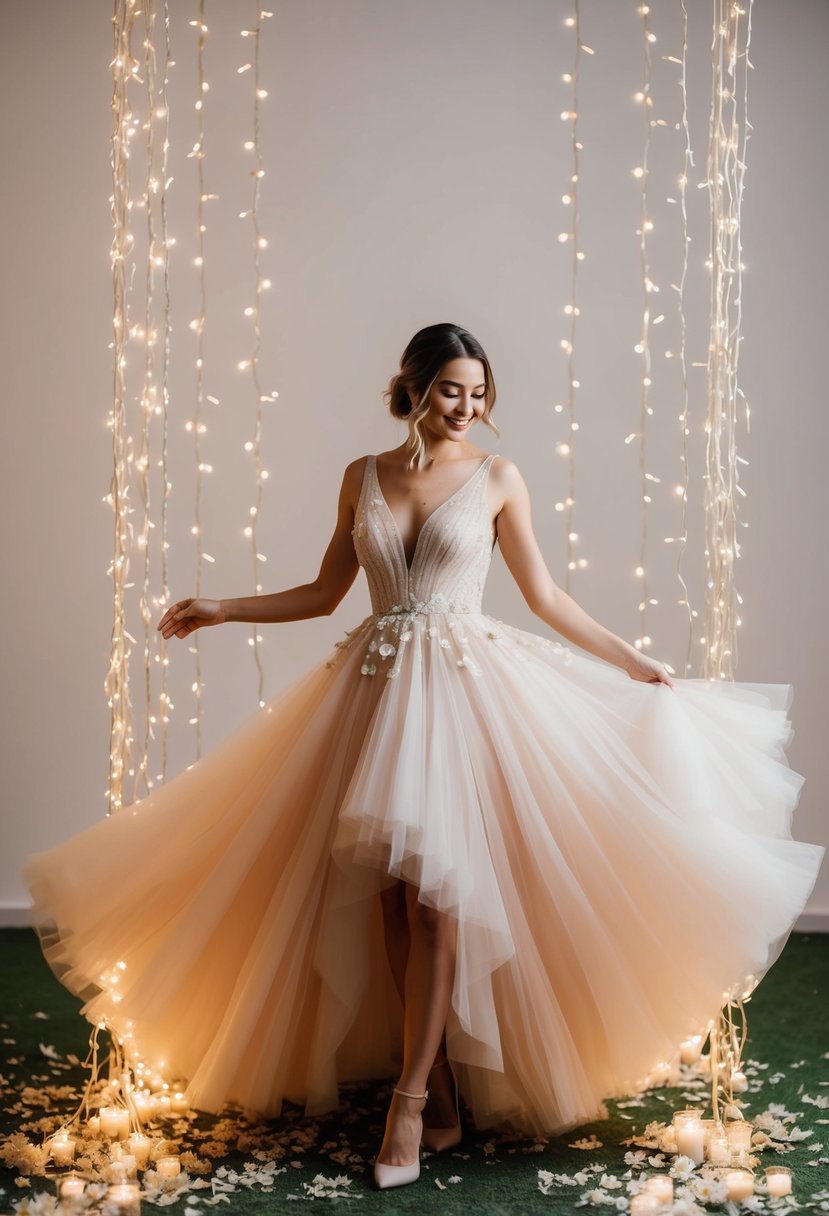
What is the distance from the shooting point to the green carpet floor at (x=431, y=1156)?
6.93ft

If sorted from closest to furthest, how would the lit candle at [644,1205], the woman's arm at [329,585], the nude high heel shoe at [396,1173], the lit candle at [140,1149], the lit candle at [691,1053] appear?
the lit candle at [644,1205], the nude high heel shoe at [396,1173], the lit candle at [140,1149], the woman's arm at [329,585], the lit candle at [691,1053]

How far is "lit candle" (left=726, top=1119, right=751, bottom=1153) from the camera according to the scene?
7.51ft

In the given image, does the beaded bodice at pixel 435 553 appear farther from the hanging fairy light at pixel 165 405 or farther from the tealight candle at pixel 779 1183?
the tealight candle at pixel 779 1183

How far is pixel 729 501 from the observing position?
257cm

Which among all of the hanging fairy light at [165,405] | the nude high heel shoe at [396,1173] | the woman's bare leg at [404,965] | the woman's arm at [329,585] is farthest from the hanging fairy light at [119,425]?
the nude high heel shoe at [396,1173]

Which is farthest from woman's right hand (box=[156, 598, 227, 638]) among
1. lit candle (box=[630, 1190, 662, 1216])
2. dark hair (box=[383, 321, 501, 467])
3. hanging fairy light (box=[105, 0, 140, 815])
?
lit candle (box=[630, 1190, 662, 1216])

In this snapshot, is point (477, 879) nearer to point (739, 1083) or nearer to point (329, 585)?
point (329, 585)

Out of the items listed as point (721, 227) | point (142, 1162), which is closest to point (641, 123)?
point (721, 227)

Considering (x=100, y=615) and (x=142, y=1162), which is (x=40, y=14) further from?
(x=142, y=1162)

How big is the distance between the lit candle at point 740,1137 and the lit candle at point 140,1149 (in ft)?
3.81

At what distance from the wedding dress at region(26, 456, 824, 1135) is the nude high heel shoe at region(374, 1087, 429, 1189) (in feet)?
0.68

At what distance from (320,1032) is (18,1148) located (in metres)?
0.62

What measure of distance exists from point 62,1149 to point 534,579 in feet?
4.93

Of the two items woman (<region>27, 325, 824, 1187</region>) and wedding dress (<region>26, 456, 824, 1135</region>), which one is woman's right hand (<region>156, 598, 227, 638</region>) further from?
wedding dress (<region>26, 456, 824, 1135</region>)
